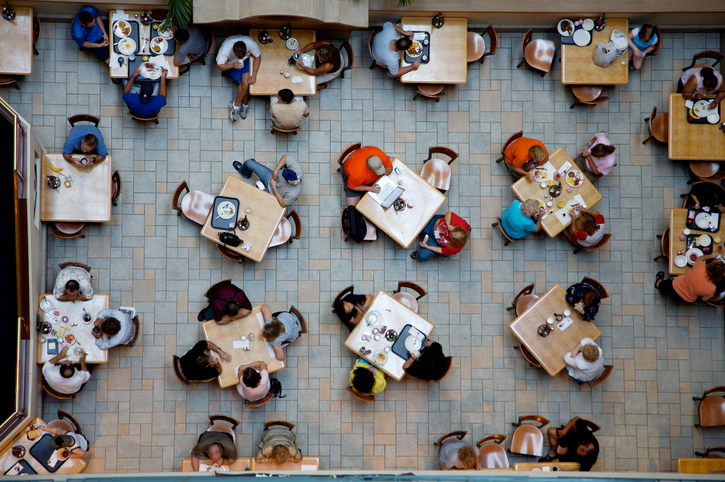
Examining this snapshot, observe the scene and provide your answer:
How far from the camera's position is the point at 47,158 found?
827 centimetres

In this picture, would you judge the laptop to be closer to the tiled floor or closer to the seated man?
the tiled floor

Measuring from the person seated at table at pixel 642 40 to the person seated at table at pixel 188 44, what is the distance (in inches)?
266

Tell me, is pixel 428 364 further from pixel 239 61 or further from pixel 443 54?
pixel 239 61

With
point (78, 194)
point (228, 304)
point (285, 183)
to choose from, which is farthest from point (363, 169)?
point (78, 194)

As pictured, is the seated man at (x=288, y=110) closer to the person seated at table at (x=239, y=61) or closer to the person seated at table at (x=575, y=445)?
the person seated at table at (x=239, y=61)

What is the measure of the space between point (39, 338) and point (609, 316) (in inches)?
349

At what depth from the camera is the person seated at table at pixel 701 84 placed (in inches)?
349

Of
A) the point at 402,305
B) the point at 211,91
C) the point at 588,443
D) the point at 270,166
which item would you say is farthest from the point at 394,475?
the point at 211,91

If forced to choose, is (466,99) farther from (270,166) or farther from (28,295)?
(28,295)

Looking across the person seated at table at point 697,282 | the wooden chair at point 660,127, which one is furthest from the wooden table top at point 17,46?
the person seated at table at point 697,282

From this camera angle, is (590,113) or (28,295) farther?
(590,113)

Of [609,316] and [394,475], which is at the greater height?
[609,316]

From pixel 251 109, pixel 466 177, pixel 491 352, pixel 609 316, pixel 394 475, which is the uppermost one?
pixel 251 109

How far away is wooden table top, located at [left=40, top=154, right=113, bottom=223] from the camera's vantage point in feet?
27.2
